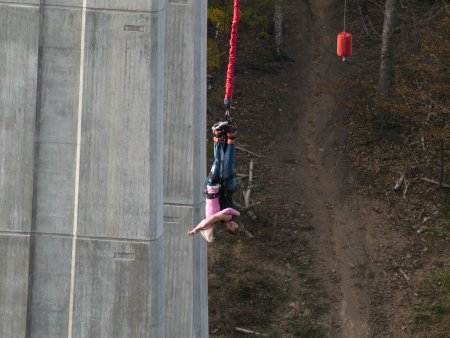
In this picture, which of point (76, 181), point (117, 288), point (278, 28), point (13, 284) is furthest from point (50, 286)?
point (278, 28)

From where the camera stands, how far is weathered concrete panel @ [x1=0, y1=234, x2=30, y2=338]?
477 inches

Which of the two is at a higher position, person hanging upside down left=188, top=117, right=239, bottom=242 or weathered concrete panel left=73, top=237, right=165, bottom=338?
person hanging upside down left=188, top=117, right=239, bottom=242

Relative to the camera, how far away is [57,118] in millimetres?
11992

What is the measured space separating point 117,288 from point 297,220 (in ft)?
36.9

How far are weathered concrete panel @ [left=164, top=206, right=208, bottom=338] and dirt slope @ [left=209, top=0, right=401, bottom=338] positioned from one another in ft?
18.5

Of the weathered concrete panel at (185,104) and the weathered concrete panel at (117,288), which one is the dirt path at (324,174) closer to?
the weathered concrete panel at (185,104)

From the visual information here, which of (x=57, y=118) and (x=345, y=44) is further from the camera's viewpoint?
(x=345, y=44)

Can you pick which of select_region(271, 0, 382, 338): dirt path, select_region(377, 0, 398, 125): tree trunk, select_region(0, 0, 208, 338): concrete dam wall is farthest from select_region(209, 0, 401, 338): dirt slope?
select_region(0, 0, 208, 338): concrete dam wall

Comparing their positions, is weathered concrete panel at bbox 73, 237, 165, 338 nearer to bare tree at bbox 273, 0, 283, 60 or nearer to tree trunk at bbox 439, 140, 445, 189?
tree trunk at bbox 439, 140, 445, 189

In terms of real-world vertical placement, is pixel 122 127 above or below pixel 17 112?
below

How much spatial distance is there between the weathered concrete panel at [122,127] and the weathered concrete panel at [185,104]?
252 centimetres

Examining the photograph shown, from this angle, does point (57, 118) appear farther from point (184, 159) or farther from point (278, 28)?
point (278, 28)

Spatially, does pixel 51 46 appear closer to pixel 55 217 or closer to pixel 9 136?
pixel 9 136

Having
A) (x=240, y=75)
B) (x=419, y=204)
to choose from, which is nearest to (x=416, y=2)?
(x=240, y=75)
